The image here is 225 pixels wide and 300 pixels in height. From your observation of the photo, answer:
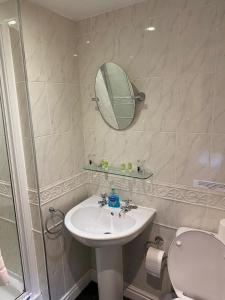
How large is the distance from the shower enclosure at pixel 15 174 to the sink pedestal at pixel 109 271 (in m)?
0.43

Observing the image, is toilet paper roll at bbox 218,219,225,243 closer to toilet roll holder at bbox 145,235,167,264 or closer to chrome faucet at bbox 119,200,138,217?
toilet roll holder at bbox 145,235,167,264

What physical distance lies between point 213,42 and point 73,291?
2.11 m

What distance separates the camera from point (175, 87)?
4.60 feet

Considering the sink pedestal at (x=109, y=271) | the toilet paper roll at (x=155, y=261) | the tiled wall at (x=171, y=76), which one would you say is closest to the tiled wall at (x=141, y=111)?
the tiled wall at (x=171, y=76)

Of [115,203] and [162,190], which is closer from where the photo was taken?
[162,190]

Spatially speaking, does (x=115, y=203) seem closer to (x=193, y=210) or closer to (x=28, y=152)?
(x=193, y=210)

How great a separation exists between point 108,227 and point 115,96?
3.25 feet

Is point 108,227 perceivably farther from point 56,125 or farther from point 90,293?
point 56,125

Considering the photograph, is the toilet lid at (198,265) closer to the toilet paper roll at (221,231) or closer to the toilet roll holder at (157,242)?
the toilet paper roll at (221,231)

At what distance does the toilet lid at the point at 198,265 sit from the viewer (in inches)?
49.5

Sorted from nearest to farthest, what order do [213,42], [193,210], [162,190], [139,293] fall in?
[213,42] → [193,210] → [162,190] → [139,293]

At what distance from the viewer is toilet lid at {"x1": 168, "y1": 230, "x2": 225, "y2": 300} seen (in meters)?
1.26

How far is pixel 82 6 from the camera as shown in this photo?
1470mm

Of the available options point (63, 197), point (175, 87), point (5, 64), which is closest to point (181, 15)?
point (175, 87)
